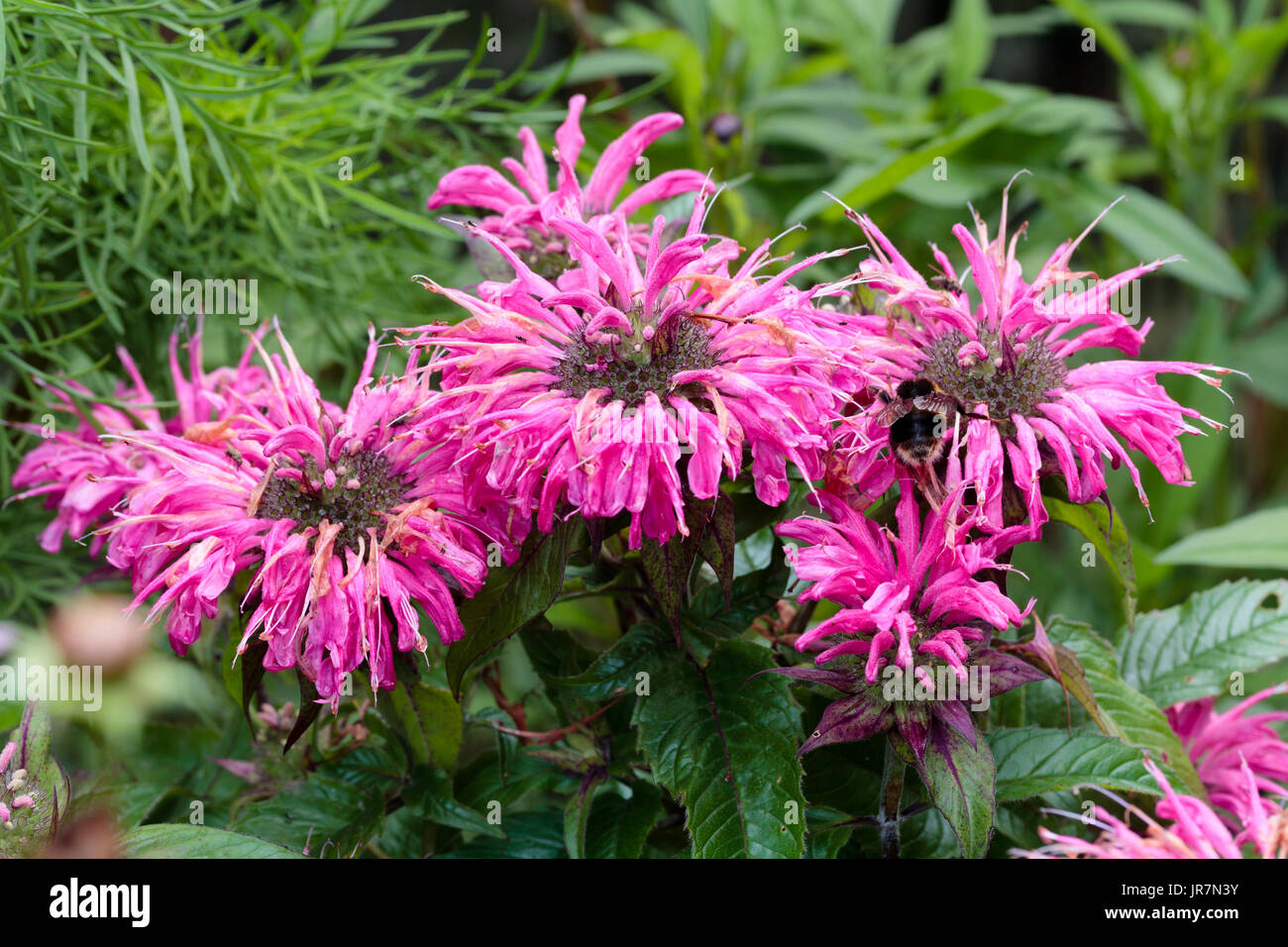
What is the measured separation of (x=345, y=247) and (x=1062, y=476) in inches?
19.8

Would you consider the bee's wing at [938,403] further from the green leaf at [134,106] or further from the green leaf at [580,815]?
the green leaf at [134,106]

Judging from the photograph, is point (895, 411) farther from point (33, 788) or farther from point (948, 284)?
point (33, 788)

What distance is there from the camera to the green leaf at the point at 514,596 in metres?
0.44

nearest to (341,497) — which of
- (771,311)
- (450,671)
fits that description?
(450,671)

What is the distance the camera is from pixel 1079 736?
48 centimetres

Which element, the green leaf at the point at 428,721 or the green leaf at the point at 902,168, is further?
the green leaf at the point at 902,168

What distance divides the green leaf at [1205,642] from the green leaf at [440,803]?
1.16 ft

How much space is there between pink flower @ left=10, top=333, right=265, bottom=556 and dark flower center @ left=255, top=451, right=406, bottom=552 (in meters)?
0.08

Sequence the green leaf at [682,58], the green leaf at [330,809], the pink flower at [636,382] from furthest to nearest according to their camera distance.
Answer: the green leaf at [682,58] < the green leaf at [330,809] < the pink flower at [636,382]

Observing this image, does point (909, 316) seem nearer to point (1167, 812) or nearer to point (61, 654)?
point (1167, 812)

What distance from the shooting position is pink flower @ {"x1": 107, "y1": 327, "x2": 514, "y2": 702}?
434 millimetres

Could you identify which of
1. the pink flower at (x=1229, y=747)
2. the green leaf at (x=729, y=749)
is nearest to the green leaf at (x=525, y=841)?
the green leaf at (x=729, y=749)

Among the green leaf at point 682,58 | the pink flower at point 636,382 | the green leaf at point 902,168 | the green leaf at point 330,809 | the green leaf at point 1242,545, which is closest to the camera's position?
the pink flower at point 636,382

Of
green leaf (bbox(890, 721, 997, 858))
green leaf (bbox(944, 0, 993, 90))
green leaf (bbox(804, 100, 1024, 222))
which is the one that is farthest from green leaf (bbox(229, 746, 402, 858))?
green leaf (bbox(944, 0, 993, 90))
